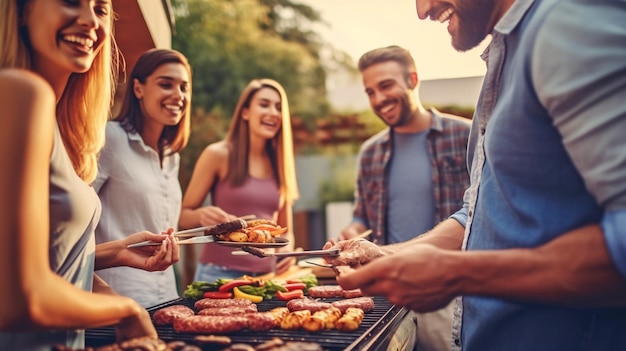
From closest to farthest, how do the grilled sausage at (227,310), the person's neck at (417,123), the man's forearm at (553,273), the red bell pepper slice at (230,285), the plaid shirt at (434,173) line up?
the man's forearm at (553,273), the grilled sausage at (227,310), the red bell pepper slice at (230,285), the plaid shirt at (434,173), the person's neck at (417,123)

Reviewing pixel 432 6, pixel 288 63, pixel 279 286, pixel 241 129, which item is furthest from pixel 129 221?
pixel 288 63

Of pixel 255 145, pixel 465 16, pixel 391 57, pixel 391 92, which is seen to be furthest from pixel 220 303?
pixel 391 57

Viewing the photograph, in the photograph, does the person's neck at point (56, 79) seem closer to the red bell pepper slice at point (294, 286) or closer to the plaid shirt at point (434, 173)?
the red bell pepper slice at point (294, 286)

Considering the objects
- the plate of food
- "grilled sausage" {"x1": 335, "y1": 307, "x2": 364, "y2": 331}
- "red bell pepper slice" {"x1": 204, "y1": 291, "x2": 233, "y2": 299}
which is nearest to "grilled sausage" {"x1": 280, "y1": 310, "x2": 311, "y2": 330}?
"grilled sausage" {"x1": 335, "y1": 307, "x2": 364, "y2": 331}

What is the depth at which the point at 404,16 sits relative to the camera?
12.9 ft

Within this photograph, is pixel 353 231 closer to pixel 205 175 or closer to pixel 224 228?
pixel 205 175

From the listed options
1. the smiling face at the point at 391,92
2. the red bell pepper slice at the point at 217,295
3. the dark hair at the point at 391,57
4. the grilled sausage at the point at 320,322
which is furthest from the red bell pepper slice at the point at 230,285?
the dark hair at the point at 391,57

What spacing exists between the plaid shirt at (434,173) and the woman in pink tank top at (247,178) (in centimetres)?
73

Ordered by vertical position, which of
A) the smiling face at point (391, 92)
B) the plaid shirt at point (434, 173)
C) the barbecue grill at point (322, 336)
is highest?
the smiling face at point (391, 92)

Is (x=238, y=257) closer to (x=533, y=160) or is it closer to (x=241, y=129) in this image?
(x=241, y=129)

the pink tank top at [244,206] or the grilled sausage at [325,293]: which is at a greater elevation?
the pink tank top at [244,206]

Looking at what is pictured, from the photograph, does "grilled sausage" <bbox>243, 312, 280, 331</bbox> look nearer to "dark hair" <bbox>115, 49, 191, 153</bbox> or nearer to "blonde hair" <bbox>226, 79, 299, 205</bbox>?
"dark hair" <bbox>115, 49, 191, 153</bbox>

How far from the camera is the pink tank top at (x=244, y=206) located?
14.6ft

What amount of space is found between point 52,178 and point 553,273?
1.48 m
